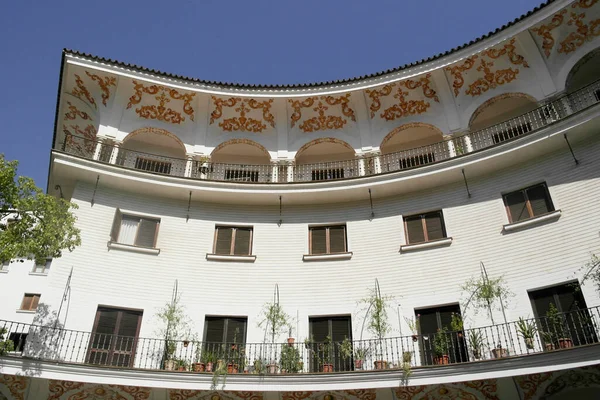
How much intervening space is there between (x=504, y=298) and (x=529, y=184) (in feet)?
12.9

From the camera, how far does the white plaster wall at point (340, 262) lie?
49.5 ft

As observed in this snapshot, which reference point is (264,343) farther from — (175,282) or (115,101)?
(115,101)

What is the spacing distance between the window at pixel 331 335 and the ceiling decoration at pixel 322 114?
27.3 ft

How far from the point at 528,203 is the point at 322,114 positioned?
8.86 meters

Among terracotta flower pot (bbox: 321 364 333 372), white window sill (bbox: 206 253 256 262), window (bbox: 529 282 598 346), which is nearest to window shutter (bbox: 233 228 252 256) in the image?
white window sill (bbox: 206 253 256 262)

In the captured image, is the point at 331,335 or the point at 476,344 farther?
the point at 331,335

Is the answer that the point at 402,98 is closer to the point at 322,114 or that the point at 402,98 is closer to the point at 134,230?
the point at 322,114

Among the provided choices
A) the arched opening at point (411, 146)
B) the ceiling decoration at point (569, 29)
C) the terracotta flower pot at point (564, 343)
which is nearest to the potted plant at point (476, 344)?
the terracotta flower pot at point (564, 343)

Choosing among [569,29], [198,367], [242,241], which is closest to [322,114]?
[242,241]

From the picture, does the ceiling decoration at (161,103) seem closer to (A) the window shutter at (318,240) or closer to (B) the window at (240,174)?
(B) the window at (240,174)

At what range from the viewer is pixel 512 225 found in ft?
51.8

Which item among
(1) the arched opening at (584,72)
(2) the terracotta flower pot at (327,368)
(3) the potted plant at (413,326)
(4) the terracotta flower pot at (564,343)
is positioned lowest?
(2) the terracotta flower pot at (327,368)

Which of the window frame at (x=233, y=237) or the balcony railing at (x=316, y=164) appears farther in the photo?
the balcony railing at (x=316, y=164)

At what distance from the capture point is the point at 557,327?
13625mm
